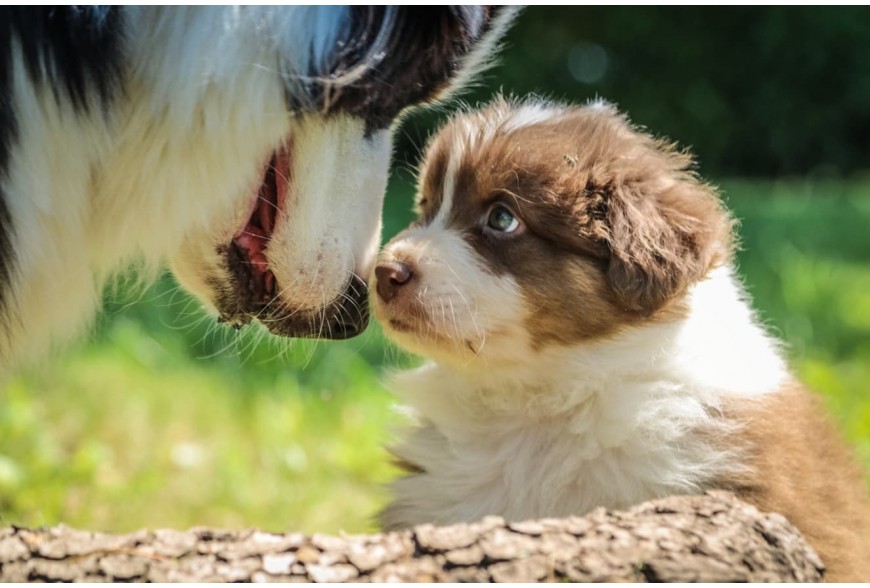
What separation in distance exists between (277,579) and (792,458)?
138 cm

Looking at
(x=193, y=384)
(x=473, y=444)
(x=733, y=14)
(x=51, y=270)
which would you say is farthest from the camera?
(x=733, y=14)

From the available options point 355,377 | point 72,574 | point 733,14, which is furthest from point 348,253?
point 733,14

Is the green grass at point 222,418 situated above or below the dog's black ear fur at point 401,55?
below

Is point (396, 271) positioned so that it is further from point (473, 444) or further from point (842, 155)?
point (842, 155)

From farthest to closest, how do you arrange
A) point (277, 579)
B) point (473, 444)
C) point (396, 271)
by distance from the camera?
point (473, 444)
point (396, 271)
point (277, 579)

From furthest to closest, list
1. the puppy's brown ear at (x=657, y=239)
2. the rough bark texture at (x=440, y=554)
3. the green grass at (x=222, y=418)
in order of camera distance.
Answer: the green grass at (x=222, y=418) < the puppy's brown ear at (x=657, y=239) < the rough bark texture at (x=440, y=554)

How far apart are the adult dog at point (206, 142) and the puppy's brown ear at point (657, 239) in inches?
20.7

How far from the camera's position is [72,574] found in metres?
2.14

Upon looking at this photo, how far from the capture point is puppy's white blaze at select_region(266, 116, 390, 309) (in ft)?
8.74

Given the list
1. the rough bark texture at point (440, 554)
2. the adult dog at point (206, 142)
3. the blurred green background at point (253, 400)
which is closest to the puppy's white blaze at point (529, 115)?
the adult dog at point (206, 142)

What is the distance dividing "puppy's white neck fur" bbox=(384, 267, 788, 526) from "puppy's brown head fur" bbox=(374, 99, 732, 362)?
9cm

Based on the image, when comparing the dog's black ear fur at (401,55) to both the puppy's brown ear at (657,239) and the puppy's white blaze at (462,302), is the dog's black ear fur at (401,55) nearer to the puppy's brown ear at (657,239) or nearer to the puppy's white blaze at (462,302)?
the puppy's white blaze at (462,302)

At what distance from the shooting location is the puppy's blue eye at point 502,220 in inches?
115

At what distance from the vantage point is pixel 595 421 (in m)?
2.92
